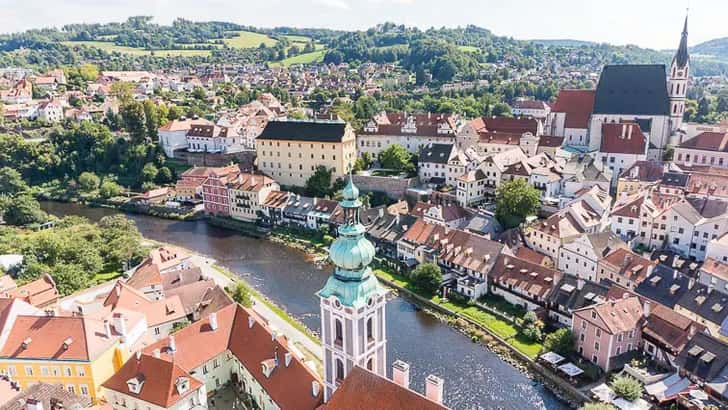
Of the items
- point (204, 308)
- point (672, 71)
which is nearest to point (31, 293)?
point (204, 308)

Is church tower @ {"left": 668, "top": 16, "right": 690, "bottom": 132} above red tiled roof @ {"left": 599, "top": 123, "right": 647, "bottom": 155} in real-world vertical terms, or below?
above

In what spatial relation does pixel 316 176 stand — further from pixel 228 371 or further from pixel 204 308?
pixel 228 371

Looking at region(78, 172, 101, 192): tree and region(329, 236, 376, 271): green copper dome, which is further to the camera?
region(78, 172, 101, 192): tree

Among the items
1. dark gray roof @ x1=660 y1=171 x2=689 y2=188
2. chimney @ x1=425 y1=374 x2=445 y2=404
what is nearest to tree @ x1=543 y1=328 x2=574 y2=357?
chimney @ x1=425 y1=374 x2=445 y2=404

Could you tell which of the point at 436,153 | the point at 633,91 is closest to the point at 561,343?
the point at 436,153

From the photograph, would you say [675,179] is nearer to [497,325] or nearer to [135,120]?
[497,325]

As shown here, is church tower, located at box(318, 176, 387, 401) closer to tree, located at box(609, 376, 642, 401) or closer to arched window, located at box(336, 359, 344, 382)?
arched window, located at box(336, 359, 344, 382)
